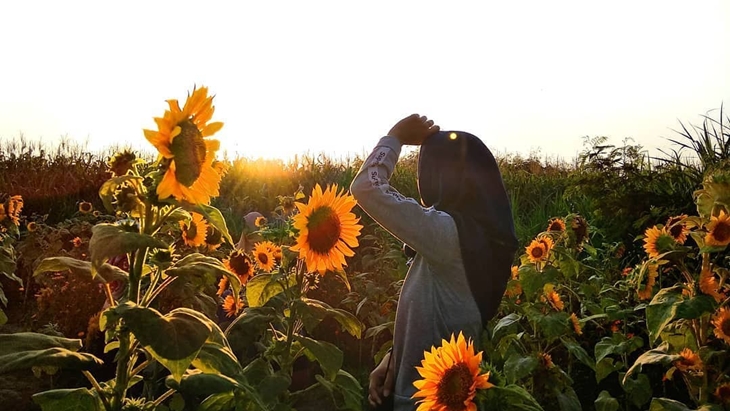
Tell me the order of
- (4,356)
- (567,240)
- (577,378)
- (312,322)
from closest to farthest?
(4,356) → (312,322) → (567,240) → (577,378)

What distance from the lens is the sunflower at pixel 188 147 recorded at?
1.51 metres

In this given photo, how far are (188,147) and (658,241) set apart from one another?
78.9 inches

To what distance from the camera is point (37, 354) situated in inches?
58.9

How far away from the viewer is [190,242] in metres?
3.04

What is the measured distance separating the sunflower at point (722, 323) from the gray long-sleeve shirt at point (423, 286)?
0.88 metres

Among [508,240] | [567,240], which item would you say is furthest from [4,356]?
[567,240]

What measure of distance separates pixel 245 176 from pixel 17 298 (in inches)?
159

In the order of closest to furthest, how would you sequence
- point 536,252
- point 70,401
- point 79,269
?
1. point 70,401
2. point 79,269
3. point 536,252

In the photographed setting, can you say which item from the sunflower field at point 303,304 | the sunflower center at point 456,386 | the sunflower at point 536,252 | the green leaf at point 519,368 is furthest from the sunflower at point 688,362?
the sunflower center at point 456,386

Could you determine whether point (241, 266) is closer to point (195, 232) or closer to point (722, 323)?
point (195, 232)

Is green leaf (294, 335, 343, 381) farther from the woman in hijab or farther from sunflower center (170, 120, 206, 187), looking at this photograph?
sunflower center (170, 120, 206, 187)

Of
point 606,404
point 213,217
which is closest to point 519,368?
point 606,404

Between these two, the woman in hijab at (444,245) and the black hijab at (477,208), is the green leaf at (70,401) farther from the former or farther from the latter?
the black hijab at (477,208)

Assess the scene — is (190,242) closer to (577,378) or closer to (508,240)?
(508,240)
